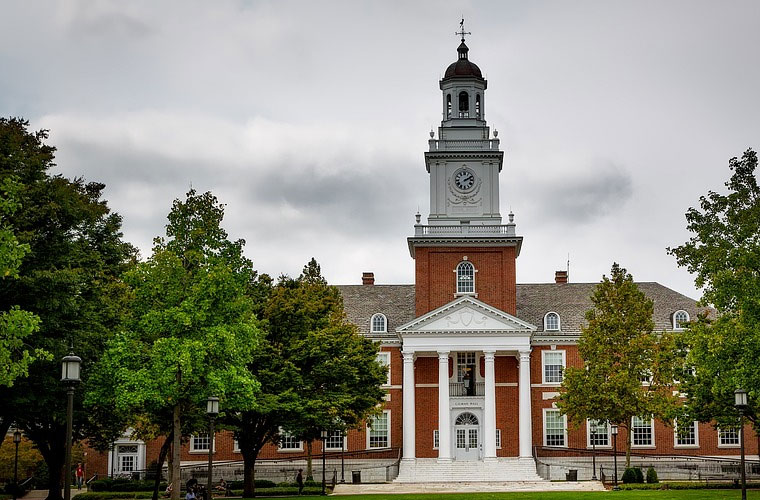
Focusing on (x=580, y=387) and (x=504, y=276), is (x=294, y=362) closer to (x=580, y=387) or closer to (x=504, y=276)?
(x=580, y=387)

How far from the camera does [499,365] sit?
6066cm

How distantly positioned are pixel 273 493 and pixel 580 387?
1662 cm

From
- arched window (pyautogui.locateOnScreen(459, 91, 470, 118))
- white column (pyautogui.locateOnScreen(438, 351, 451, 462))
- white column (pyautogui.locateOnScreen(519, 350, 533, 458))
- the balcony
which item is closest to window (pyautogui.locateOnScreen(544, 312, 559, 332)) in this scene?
white column (pyautogui.locateOnScreen(519, 350, 533, 458))

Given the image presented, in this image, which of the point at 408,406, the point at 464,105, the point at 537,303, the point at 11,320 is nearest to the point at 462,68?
the point at 464,105

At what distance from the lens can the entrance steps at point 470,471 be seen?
53.2 meters

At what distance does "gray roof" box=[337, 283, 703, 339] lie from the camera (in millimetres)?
63844

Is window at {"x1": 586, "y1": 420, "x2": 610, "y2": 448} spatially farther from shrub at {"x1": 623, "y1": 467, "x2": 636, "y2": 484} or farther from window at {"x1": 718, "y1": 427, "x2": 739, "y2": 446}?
shrub at {"x1": 623, "y1": 467, "x2": 636, "y2": 484}

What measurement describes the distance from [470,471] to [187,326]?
25308mm

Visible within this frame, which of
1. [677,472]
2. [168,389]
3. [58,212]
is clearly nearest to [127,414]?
[168,389]

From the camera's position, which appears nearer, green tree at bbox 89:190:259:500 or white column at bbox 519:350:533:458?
green tree at bbox 89:190:259:500

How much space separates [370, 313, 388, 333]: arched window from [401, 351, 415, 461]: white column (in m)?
5.82

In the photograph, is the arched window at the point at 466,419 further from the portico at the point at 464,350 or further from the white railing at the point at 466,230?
the white railing at the point at 466,230

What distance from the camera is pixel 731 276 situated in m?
31.0

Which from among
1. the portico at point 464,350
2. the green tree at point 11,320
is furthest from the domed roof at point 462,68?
the green tree at point 11,320
